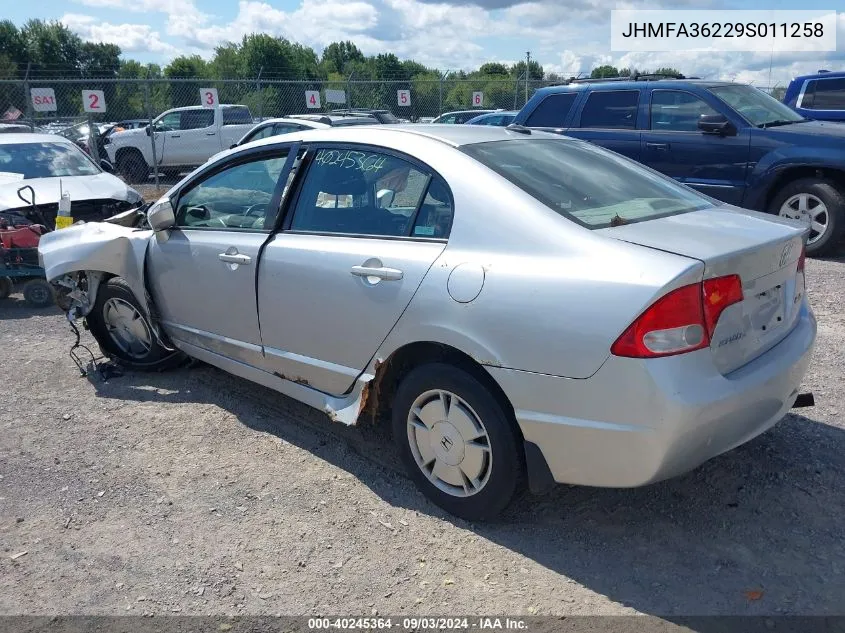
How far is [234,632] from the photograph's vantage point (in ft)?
8.71

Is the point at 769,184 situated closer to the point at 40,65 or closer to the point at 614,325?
the point at 614,325

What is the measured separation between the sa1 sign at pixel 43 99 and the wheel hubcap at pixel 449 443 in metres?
14.1

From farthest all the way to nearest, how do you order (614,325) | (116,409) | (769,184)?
1. (769,184)
2. (116,409)
3. (614,325)

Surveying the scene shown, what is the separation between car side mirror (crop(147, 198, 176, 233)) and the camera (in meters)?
4.41

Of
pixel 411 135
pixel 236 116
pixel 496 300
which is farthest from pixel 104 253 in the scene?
pixel 236 116

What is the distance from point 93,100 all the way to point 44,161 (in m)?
5.39

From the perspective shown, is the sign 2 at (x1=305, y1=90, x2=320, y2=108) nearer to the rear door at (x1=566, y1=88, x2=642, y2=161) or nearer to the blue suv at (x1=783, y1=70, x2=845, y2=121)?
the rear door at (x1=566, y1=88, x2=642, y2=161)

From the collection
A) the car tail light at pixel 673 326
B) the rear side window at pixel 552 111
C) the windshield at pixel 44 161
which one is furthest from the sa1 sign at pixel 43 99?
the car tail light at pixel 673 326

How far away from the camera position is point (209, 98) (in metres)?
17.3

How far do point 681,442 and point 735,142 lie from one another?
644 centimetres

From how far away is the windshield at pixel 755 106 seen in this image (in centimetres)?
820

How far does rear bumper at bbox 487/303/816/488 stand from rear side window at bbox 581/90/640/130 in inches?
258

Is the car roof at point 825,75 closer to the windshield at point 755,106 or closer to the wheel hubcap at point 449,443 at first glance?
the windshield at point 755,106

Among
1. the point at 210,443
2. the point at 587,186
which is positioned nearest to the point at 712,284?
the point at 587,186
